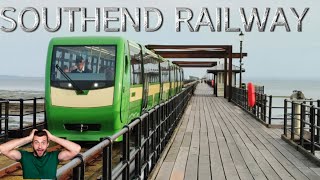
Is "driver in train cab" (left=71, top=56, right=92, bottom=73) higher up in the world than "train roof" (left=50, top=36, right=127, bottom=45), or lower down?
lower down

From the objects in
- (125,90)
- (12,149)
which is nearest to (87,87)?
(125,90)

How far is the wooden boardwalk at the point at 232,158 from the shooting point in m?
8.59

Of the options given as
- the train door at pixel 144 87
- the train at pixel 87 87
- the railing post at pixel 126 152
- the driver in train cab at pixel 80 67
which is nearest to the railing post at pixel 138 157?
the railing post at pixel 126 152

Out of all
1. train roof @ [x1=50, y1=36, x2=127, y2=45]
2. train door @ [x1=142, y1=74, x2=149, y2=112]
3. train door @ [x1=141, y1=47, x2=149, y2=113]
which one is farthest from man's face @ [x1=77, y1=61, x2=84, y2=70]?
train door @ [x1=142, y1=74, x2=149, y2=112]

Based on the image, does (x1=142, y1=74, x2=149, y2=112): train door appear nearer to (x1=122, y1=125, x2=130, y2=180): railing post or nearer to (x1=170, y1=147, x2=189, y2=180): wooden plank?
(x1=170, y1=147, x2=189, y2=180): wooden plank

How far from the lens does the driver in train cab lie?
42.9ft

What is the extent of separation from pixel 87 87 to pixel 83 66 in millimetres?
668

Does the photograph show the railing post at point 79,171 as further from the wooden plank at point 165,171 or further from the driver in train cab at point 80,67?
the driver in train cab at point 80,67

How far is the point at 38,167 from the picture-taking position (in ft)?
12.2

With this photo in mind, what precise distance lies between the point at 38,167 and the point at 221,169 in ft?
18.9

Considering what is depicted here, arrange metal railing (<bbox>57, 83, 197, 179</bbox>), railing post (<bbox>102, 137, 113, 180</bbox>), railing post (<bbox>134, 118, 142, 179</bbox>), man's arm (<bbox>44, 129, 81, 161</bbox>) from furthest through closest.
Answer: railing post (<bbox>134, 118, 142, 179</bbox>)
railing post (<bbox>102, 137, 113, 180</bbox>)
man's arm (<bbox>44, 129, 81, 161</bbox>)
metal railing (<bbox>57, 83, 197, 179</bbox>)

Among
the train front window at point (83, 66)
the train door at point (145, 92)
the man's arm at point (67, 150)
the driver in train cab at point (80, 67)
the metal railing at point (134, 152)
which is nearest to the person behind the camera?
the metal railing at point (134, 152)

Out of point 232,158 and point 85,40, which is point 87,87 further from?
point 232,158

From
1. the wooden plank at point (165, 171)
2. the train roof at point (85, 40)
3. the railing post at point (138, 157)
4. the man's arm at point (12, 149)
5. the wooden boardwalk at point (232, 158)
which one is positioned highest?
the train roof at point (85, 40)
